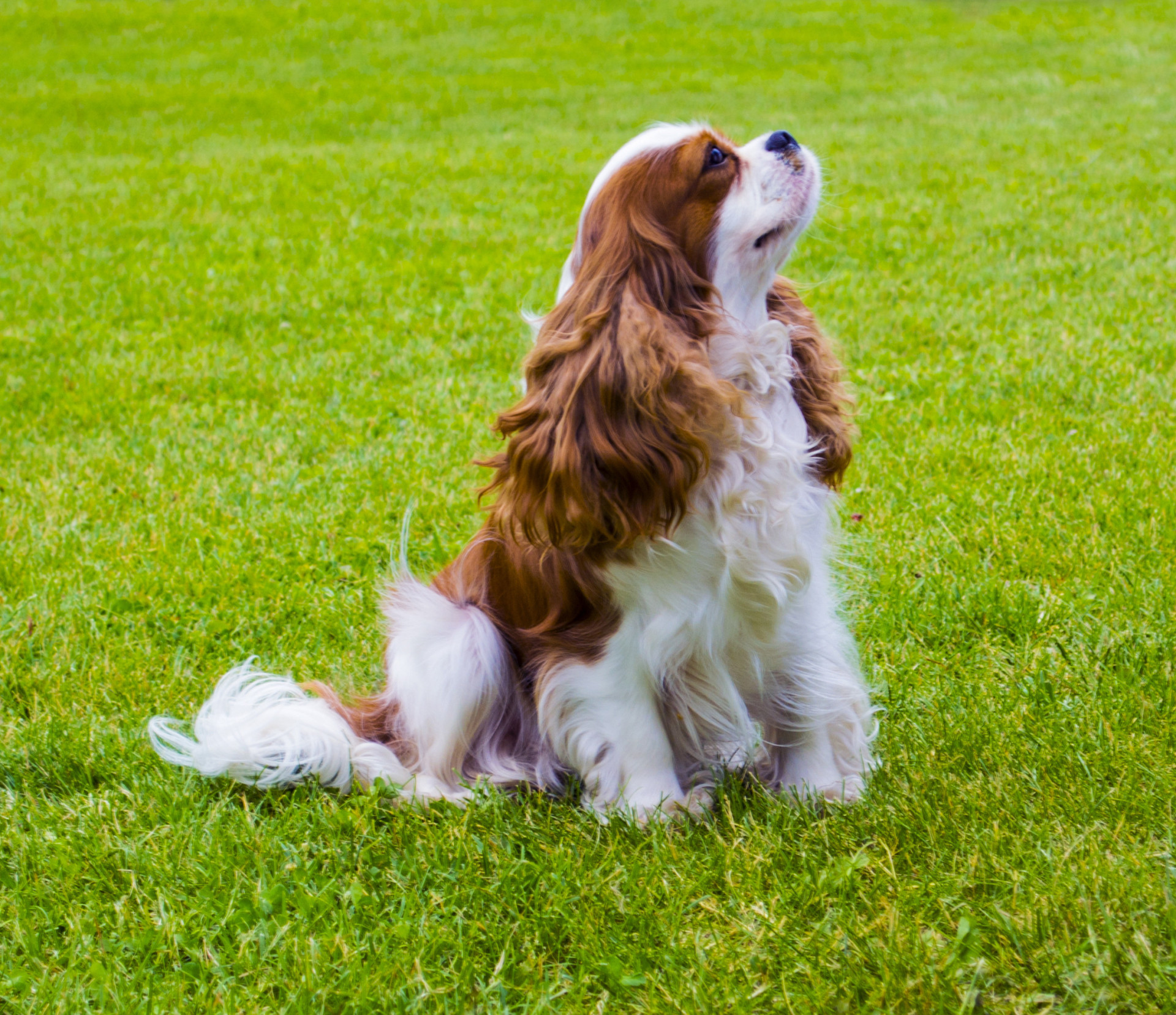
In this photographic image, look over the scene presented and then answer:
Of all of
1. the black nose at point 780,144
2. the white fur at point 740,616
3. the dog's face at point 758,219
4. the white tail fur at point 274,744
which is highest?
the black nose at point 780,144

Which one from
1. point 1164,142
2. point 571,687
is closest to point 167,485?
point 571,687

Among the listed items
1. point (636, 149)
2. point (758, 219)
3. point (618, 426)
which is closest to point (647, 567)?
point (618, 426)

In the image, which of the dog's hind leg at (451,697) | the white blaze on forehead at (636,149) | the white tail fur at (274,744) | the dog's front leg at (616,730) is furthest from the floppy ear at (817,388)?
the white tail fur at (274,744)

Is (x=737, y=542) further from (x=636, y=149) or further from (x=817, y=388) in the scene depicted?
(x=636, y=149)

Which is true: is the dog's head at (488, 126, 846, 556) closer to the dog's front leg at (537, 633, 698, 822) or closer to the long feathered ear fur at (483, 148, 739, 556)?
the long feathered ear fur at (483, 148, 739, 556)

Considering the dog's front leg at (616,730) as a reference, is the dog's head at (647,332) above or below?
above

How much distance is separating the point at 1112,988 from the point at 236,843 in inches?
72.9

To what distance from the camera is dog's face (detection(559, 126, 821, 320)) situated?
8.62 ft

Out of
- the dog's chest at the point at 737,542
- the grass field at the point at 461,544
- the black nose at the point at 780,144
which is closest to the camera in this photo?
the grass field at the point at 461,544

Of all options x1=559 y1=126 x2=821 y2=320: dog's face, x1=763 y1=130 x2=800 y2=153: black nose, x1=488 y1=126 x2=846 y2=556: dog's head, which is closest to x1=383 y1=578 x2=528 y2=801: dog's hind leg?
x1=488 y1=126 x2=846 y2=556: dog's head

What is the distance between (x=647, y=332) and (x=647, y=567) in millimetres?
521

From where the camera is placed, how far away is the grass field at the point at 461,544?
2287 mm

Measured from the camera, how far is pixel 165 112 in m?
16.3

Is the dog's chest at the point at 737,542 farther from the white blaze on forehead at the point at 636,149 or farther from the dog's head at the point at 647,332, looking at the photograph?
the white blaze on forehead at the point at 636,149
